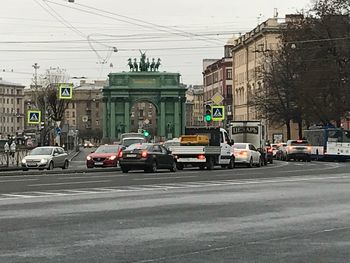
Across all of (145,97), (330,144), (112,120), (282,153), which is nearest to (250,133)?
(330,144)

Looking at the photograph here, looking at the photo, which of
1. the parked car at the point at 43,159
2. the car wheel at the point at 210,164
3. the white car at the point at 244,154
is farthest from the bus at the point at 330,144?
the parked car at the point at 43,159

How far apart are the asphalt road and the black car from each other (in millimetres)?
12397

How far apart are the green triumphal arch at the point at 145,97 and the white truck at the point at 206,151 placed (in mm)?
55517

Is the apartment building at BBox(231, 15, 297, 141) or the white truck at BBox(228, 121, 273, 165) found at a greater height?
the apartment building at BBox(231, 15, 297, 141)

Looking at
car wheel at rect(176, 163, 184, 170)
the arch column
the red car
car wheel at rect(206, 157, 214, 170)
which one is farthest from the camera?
the arch column

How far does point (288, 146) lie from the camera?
65812 millimetres

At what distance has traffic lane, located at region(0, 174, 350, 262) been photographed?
10.1 m

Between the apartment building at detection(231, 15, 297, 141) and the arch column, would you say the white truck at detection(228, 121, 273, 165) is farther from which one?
the arch column

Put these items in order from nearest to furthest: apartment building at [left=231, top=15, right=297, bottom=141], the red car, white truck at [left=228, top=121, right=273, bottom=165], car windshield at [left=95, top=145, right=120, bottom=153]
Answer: the red car, car windshield at [left=95, top=145, right=120, bottom=153], white truck at [left=228, top=121, right=273, bottom=165], apartment building at [left=231, top=15, right=297, bottom=141]

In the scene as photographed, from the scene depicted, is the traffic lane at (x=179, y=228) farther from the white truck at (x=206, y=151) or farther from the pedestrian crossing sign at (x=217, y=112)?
the pedestrian crossing sign at (x=217, y=112)

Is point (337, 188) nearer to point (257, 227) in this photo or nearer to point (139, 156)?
point (257, 227)

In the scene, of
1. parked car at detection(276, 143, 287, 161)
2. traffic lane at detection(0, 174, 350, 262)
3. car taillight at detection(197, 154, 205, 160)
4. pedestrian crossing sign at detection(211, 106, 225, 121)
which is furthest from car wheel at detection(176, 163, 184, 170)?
parked car at detection(276, 143, 287, 161)

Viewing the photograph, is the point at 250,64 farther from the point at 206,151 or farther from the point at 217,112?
the point at 206,151

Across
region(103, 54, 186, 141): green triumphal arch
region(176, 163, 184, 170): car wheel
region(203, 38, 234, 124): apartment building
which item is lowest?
region(176, 163, 184, 170): car wheel
